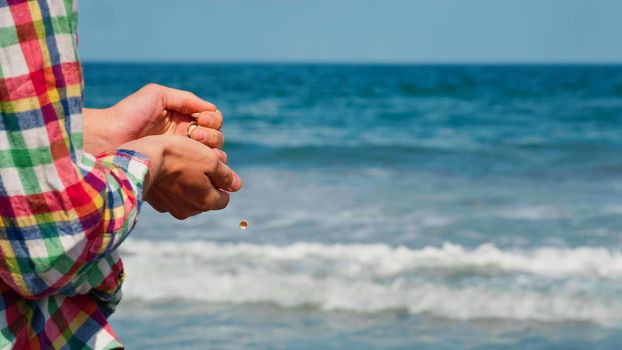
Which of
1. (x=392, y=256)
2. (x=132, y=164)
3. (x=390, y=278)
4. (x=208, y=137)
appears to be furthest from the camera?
(x=392, y=256)

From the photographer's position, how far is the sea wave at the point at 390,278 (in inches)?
201

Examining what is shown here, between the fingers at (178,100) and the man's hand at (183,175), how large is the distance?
24cm

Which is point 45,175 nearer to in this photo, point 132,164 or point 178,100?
point 132,164

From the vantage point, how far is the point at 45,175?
3.23 ft

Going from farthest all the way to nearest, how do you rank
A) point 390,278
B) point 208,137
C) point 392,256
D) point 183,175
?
point 392,256, point 390,278, point 208,137, point 183,175

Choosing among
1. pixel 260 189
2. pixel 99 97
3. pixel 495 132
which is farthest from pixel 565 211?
pixel 99 97

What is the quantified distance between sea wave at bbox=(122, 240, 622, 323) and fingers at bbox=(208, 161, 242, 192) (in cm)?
360

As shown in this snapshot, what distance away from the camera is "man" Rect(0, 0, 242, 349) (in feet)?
3.20

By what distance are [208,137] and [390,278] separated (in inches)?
168

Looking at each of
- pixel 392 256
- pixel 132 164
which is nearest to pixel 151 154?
pixel 132 164

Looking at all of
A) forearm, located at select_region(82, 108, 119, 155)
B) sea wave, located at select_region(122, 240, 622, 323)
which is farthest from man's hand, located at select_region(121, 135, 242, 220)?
sea wave, located at select_region(122, 240, 622, 323)

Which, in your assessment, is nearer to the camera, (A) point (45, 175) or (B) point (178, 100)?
(A) point (45, 175)

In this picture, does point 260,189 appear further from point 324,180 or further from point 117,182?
point 117,182

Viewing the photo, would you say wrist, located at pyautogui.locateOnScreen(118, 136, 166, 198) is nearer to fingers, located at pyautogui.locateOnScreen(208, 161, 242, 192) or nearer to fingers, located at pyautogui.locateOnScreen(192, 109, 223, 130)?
fingers, located at pyautogui.locateOnScreen(208, 161, 242, 192)
